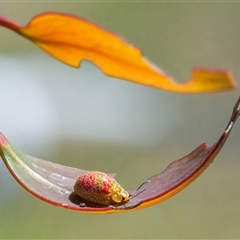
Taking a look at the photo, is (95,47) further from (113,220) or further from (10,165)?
(113,220)

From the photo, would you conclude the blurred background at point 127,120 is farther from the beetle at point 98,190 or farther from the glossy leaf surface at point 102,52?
the glossy leaf surface at point 102,52

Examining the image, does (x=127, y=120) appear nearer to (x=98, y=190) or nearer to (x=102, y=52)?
(x=98, y=190)

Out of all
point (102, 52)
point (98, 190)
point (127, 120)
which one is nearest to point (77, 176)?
point (98, 190)

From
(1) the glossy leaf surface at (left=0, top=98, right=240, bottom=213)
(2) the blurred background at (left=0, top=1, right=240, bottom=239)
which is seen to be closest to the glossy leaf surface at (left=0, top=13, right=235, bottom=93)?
(1) the glossy leaf surface at (left=0, top=98, right=240, bottom=213)

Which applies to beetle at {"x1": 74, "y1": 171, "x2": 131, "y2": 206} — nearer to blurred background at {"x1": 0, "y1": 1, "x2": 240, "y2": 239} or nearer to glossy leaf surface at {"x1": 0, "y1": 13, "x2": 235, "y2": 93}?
glossy leaf surface at {"x1": 0, "y1": 13, "x2": 235, "y2": 93}

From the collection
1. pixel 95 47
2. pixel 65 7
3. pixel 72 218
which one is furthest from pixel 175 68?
pixel 95 47
